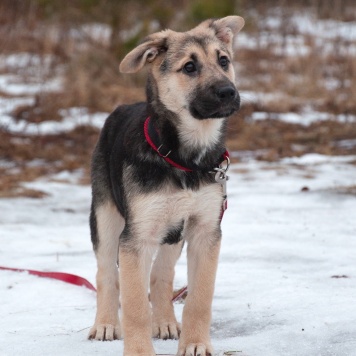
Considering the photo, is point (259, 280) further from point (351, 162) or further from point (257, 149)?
point (257, 149)

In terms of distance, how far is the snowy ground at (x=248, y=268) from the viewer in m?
4.09

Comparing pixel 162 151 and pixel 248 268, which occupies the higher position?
pixel 162 151

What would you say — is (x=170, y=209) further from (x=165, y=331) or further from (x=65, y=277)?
(x=65, y=277)

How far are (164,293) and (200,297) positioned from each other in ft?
1.91

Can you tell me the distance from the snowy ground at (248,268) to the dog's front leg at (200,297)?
0.49ft

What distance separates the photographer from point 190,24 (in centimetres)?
1425

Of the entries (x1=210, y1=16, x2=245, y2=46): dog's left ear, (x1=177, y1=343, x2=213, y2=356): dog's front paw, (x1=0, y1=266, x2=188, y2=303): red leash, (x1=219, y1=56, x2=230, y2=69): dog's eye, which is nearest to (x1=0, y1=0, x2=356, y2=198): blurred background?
(x1=0, y1=266, x2=188, y2=303): red leash

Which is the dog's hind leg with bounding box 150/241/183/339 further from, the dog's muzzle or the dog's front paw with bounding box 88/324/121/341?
the dog's muzzle

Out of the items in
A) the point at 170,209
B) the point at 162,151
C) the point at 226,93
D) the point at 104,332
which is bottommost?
the point at 104,332

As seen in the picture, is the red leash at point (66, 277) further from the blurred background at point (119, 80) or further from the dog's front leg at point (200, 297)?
the blurred background at point (119, 80)

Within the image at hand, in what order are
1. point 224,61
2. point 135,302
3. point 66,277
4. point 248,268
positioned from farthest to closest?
point 248,268
point 66,277
point 224,61
point 135,302

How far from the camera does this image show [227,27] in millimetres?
4645

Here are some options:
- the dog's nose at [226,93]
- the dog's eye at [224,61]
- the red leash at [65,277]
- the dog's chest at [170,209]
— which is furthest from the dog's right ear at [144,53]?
the red leash at [65,277]

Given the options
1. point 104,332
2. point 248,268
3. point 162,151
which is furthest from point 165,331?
point 248,268
